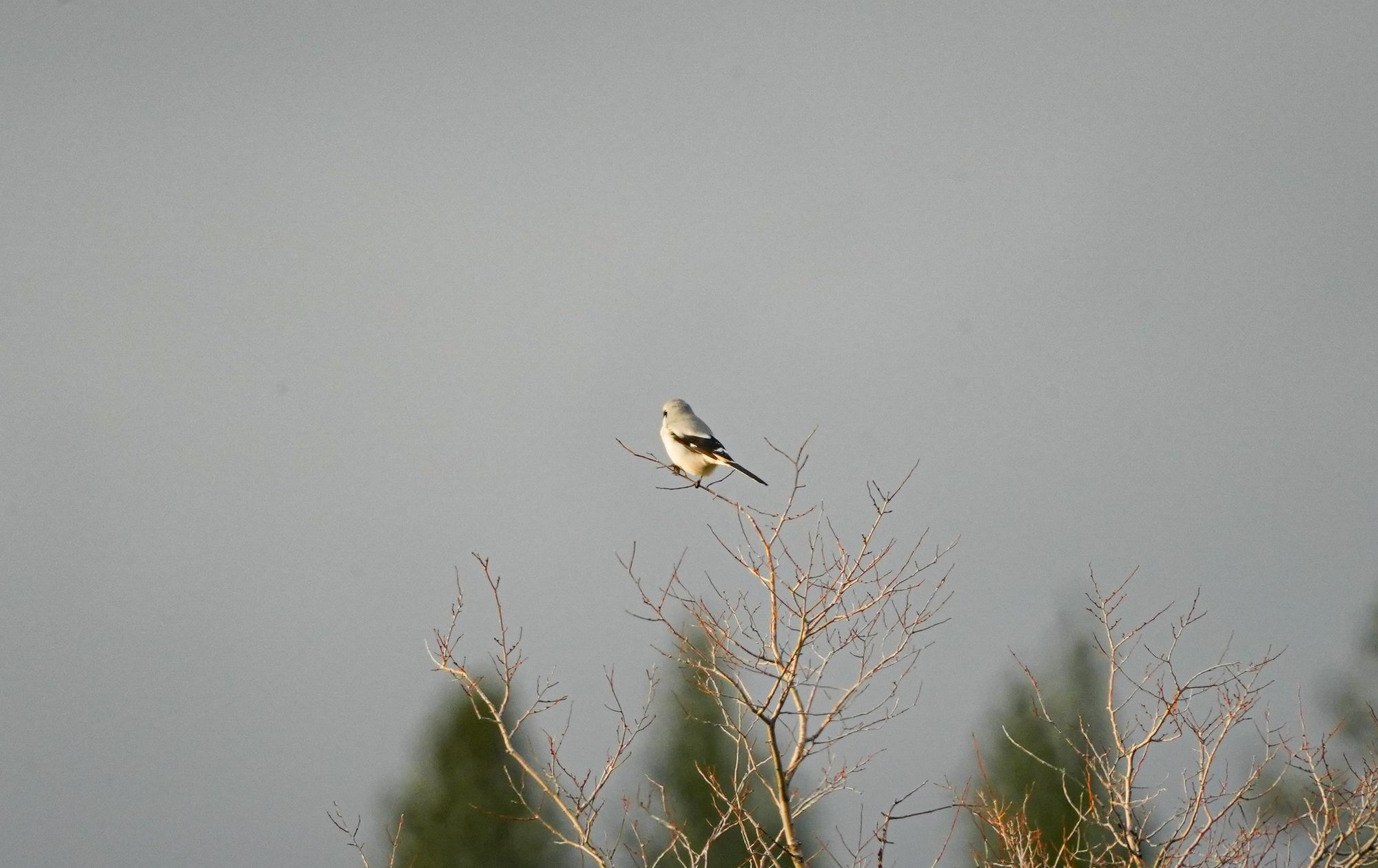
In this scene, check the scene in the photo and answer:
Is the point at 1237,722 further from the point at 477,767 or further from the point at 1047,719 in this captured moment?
the point at 477,767

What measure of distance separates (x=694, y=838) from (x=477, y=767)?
5403 mm

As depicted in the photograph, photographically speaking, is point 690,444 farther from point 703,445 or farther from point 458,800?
point 458,800

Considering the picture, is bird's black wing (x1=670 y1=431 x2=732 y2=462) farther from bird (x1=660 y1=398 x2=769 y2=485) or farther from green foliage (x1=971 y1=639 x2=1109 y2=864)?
green foliage (x1=971 y1=639 x2=1109 y2=864)

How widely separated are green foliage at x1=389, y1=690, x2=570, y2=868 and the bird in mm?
10223

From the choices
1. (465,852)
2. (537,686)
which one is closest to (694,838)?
(465,852)

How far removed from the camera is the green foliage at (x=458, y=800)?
1941 centimetres

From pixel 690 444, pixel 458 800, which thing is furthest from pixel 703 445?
pixel 458 800

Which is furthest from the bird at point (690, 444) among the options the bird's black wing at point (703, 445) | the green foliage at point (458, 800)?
the green foliage at point (458, 800)

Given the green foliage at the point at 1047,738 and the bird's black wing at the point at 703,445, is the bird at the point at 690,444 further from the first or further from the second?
the green foliage at the point at 1047,738

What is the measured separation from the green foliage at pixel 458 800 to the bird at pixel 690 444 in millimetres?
10223

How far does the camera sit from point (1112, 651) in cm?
585

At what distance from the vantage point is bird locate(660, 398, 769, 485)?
9.88 m

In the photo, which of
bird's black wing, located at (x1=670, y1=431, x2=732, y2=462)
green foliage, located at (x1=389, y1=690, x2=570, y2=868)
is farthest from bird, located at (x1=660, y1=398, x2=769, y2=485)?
green foliage, located at (x1=389, y1=690, x2=570, y2=868)

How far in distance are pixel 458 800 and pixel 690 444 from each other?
1185cm
